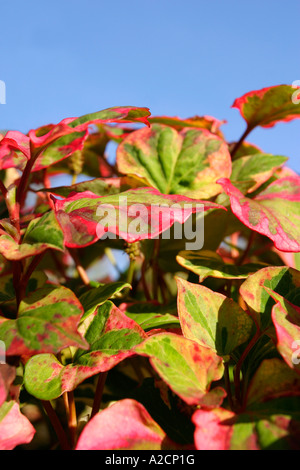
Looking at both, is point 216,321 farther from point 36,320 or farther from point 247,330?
point 36,320

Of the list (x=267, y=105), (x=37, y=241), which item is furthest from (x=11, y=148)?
(x=267, y=105)

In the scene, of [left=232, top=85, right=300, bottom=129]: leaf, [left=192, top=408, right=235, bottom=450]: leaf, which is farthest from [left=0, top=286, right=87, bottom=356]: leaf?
[left=232, top=85, right=300, bottom=129]: leaf

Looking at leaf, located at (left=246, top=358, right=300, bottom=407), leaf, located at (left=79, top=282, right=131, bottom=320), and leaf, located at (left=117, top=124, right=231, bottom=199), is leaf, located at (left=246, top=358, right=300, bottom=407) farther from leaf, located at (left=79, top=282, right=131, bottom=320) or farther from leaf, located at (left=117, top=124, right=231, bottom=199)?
leaf, located at (left=117, top=124, right=231, bottom=199)

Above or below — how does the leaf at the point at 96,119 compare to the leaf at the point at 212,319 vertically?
above

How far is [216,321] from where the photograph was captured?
499 millimetres

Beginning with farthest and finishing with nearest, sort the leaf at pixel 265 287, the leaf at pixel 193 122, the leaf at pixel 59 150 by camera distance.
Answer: the leaf at pixel 193 122, the leaf at pixel 59 150, the leaf at pixel 265 287

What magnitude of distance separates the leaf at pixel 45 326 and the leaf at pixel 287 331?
0.15m

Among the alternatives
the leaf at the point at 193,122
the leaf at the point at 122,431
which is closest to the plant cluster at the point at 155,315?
the leaf at the point at 122,431

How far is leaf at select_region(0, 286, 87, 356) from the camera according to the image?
1.21 ft

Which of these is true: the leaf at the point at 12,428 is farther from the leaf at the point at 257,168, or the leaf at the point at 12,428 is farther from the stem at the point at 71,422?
the leaf at the point at 257,168

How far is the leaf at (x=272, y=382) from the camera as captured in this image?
41cm

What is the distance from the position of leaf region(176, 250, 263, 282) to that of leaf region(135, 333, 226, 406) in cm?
14

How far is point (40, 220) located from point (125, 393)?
A: 31cm
